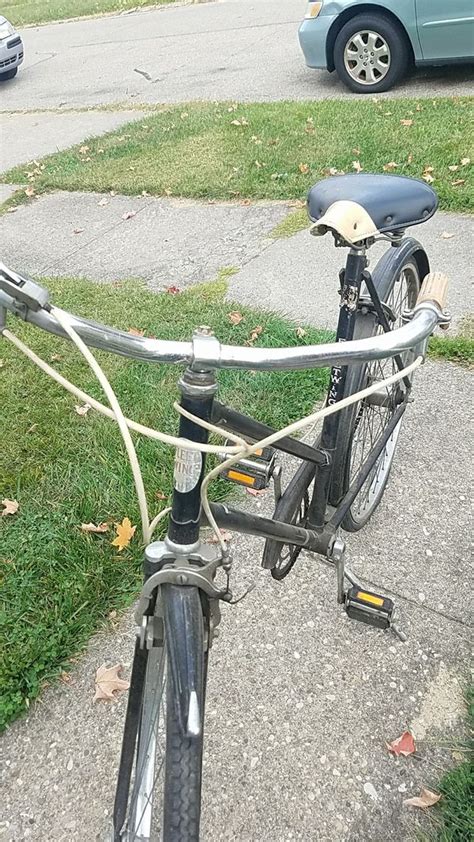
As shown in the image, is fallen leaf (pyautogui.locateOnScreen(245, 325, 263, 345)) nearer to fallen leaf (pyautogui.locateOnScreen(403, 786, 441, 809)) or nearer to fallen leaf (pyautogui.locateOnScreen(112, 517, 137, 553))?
fallen leaf (pyautogui.locateOnScreen(112, 517, 137, 553))

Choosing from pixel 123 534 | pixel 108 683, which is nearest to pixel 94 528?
pixel 123 534

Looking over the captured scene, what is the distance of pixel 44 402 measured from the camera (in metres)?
3.53

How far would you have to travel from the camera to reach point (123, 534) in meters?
2.72

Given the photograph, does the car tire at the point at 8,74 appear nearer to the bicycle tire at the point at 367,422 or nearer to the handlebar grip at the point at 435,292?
the bicycle tire at the point at 367,422

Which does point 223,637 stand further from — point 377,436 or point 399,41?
point 399,41

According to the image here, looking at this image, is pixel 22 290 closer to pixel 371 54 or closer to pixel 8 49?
pixel 371 54

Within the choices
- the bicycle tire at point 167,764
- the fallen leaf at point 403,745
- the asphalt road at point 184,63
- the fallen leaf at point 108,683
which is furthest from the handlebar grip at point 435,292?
the asphalt road at point 184,63

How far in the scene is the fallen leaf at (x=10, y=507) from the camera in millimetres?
2912

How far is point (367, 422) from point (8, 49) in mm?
10469

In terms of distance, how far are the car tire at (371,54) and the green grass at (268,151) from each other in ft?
2.14

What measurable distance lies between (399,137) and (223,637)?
4822 millimetres

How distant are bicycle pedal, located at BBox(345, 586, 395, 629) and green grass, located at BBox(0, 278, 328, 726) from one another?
786 mm

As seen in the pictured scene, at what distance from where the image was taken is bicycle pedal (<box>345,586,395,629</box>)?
228 centimetres

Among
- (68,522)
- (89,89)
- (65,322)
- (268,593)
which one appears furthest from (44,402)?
(89,89)
